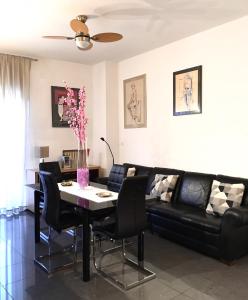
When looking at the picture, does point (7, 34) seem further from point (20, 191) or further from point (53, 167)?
point (20, 191)

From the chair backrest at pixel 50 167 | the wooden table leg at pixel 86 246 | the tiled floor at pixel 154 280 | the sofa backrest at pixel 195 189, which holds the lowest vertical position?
the tiled floor at pixel 154 280

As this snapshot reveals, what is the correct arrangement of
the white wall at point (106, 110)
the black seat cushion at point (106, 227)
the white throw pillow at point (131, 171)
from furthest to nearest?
the white wall at point (106, 110) < the white throw pillow at point (131, 171) < the black seat cushion at point (106, 227)

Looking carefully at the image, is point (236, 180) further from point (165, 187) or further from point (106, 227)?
point (106, 227)

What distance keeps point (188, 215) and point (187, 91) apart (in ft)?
6.38

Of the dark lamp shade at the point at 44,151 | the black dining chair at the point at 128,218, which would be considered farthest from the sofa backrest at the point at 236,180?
the dark lamp shade at the point at 44,151

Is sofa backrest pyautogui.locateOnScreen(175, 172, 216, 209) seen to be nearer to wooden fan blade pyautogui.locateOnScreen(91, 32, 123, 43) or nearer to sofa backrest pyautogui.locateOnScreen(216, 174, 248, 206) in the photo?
sofa backrest pyautogui.locateOnScreen(216, 174, 248, 206)

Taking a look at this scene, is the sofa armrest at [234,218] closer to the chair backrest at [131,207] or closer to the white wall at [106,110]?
the chair backrest at [131,207]

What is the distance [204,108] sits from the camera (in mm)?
4117

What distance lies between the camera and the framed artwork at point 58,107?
18.0 ft

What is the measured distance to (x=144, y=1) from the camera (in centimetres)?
310

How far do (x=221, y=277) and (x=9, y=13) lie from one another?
12.3 feet

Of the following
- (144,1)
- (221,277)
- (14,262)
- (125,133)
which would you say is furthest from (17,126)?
(221,277)

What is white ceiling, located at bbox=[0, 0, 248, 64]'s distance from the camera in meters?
3.15

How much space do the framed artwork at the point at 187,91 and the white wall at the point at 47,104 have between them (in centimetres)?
226
